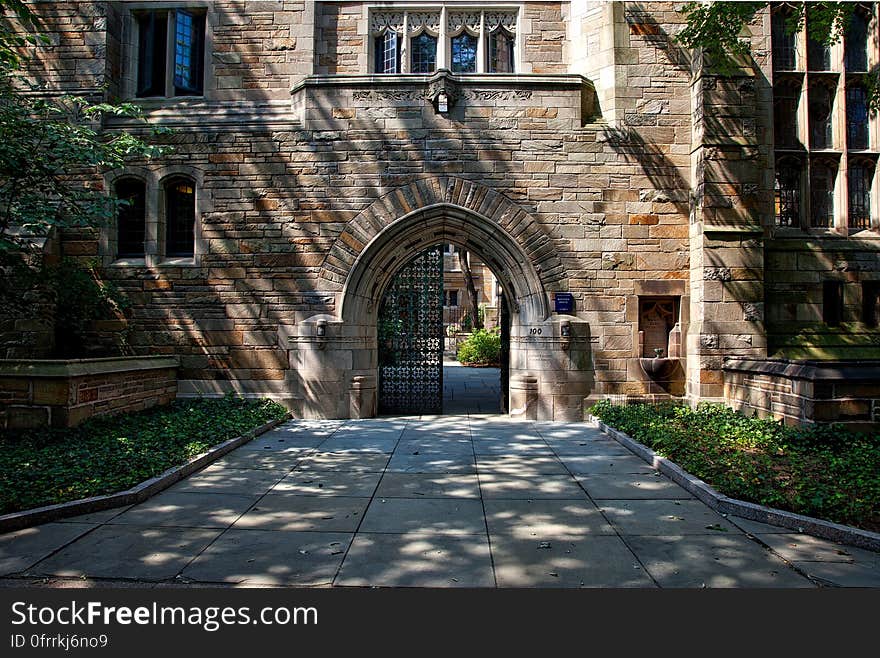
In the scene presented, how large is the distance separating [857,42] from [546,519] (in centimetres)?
1091

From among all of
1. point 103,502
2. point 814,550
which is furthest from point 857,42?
point 103,502

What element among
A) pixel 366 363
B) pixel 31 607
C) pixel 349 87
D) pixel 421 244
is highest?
pixel 349 87

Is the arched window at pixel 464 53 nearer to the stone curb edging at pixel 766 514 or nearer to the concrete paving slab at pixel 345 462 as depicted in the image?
the concrete paving slab at pixel 345 462

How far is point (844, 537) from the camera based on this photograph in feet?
11.8

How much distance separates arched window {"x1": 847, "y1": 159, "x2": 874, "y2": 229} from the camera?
8.87m

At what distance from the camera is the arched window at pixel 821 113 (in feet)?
29.3

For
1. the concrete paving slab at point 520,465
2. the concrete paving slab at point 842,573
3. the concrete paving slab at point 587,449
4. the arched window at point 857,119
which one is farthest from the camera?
the arched window at point 857,119

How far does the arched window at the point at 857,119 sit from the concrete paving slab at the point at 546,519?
9269 millimetres

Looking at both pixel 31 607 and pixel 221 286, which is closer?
pixel 31 607

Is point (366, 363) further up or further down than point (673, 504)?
further up

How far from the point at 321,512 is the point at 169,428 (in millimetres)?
3486

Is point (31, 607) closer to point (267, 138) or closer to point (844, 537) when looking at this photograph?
point (844, 537)

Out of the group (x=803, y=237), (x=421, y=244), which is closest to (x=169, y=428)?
(x=421, y=244)

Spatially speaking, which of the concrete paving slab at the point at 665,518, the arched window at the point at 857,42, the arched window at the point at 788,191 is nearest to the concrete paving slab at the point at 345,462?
the concrete paving slab at the point at 665,518
